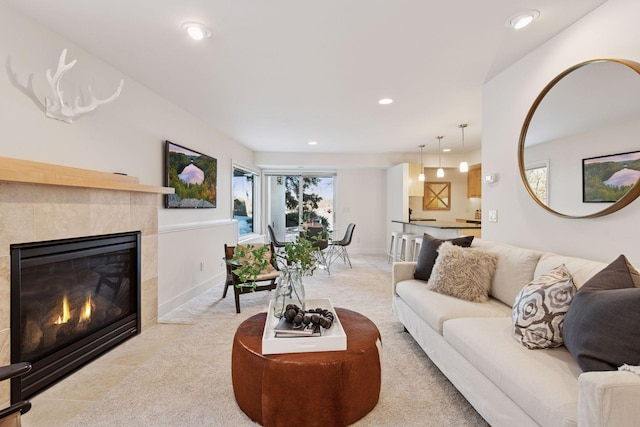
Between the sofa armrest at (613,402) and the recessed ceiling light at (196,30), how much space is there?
2725mm

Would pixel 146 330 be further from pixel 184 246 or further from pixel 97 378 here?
pixel 184 246

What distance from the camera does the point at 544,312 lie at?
1.61 meters

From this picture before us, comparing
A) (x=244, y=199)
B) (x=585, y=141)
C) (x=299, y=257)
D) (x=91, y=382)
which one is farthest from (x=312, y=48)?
(x=244, y=199)

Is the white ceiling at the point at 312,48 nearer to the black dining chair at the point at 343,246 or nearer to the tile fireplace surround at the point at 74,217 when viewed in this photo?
the tile fireplace surround at the point at 74,217

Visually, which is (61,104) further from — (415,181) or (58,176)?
(415,181)

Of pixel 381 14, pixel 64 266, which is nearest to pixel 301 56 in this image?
pixel 381 14

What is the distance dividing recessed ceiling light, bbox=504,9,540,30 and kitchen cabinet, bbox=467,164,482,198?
5.04 m

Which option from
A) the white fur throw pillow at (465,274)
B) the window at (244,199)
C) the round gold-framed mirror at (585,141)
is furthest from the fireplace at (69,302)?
the round gold-framed mirror at (585,141)

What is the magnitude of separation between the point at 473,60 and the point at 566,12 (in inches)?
27.7

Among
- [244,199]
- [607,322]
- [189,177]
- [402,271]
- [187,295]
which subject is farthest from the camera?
[244,199]

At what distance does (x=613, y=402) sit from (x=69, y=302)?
120 inches

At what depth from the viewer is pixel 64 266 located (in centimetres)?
224

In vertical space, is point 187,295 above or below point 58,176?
below

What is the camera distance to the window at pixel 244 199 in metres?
6.23
